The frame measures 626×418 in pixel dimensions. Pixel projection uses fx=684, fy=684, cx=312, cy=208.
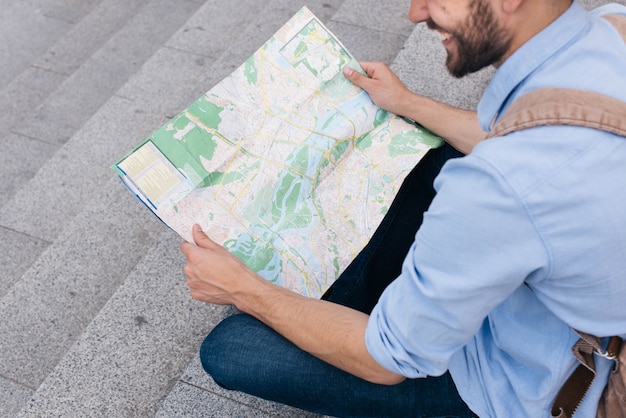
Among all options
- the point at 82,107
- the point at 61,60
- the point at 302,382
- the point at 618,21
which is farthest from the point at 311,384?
the point at 61,60

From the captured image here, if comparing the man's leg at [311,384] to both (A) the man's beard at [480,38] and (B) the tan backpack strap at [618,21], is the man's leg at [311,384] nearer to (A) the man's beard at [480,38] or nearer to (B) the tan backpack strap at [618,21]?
(A) the man's beard at [480,38]

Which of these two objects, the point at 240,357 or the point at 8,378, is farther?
the point at 8,378

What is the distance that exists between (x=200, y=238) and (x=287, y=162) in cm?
37

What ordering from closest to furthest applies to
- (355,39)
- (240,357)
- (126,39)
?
(240,357), (355,39), (126,39)

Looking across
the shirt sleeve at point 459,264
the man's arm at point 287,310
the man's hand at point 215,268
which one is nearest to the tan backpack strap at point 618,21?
the shirt sleeve at point 459,264

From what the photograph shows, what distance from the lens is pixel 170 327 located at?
8.27ft

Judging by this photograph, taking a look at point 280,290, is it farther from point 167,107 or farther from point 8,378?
point 167,107

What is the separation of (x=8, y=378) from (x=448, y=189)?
214 cm

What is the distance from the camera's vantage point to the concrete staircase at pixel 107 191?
2.38 meters

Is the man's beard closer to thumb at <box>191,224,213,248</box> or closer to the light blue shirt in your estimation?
the light blue shirt

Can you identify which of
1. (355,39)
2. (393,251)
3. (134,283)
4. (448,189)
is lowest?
(355,39)

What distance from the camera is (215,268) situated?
6.33ft

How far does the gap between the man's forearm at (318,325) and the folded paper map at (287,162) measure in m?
0.14

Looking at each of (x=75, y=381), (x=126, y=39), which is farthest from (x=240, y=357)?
(x=126, y=39)
